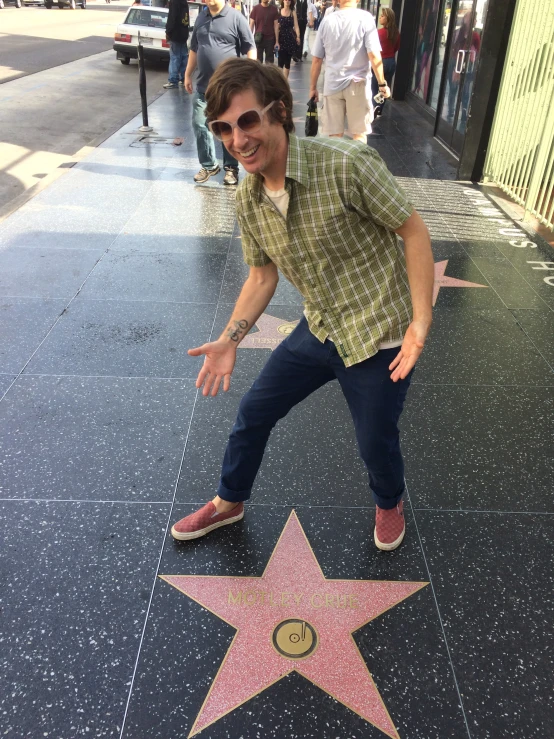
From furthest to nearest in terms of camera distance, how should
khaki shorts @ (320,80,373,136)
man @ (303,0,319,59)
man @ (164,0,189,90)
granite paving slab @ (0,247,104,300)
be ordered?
man @ (303,0,319,59), man @ (164,0,189,90), khaki shorts @ (320,80,373,136), granite paving slab @ (0,247,104,300)

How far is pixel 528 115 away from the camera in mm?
6598

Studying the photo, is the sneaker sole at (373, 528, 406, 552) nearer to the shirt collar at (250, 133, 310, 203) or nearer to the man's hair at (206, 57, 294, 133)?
the shirt collar at (250, 133, 310, 203)

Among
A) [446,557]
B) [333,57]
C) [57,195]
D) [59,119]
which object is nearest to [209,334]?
[446,557]

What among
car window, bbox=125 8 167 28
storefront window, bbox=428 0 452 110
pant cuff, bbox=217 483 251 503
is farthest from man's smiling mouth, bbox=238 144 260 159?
car window, bbox=125 8 167 28

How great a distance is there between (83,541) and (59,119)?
10.9 metres

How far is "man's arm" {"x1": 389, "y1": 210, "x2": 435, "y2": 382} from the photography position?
1.86 meters

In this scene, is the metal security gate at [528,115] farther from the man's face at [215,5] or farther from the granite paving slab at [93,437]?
the granite paving slab at [93,437]

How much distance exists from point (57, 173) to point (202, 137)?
214 cm

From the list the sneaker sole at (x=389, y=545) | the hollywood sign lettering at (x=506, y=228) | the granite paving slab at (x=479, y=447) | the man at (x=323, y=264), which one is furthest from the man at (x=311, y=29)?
the sneaker sole at (x=389, y=545)

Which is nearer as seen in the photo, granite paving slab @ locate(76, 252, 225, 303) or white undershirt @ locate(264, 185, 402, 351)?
white undershirt @ locate(264, 185, 402, 351)

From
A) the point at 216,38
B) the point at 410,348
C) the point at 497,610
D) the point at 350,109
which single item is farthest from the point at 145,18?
the point at 497,610

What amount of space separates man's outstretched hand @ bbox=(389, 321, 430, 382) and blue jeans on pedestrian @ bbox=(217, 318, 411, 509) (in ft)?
0.35

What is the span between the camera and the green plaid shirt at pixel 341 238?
179cm

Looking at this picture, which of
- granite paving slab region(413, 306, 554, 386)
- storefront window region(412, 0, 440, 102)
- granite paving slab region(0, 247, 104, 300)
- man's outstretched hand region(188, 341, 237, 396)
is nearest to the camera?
man's outstretched hand region(188, 341, 237, 396)
